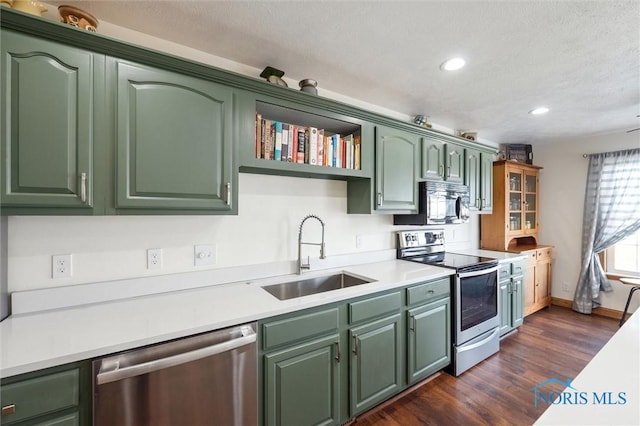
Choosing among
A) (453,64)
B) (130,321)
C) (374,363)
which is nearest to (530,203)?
(453,64)

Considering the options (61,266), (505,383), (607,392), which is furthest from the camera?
(505,383)

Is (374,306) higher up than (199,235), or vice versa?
(199,235)

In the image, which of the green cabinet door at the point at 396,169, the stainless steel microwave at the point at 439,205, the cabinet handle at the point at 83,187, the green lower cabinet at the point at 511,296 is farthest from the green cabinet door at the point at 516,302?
the cabinet handle at the point at 83,187

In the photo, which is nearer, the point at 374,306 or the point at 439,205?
the point at 374,306

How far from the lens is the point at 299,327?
1.49 metres

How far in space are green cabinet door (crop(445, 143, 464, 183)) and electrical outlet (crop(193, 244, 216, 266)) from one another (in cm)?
227

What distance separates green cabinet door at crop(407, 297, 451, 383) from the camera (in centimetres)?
204

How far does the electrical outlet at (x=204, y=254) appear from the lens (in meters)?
1.77

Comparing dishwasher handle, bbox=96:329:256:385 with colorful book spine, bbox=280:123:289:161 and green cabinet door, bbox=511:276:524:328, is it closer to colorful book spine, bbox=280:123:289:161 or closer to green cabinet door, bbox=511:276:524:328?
colorful book spine, bbox=280:123:289:161

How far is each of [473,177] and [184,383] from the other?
10.4 ft

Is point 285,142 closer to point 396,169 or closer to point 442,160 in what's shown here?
point 396,169

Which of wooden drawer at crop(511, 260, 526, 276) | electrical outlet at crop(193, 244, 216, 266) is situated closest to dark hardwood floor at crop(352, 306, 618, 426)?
wooden drawer at crop(511, 260, 526, 276)

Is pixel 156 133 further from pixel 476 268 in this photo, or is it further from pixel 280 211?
pixel 476 268

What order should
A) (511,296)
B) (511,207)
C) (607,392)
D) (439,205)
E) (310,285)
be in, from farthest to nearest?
(511,207)
(511,296)
(439,205)
(310,285)
(607,392)
